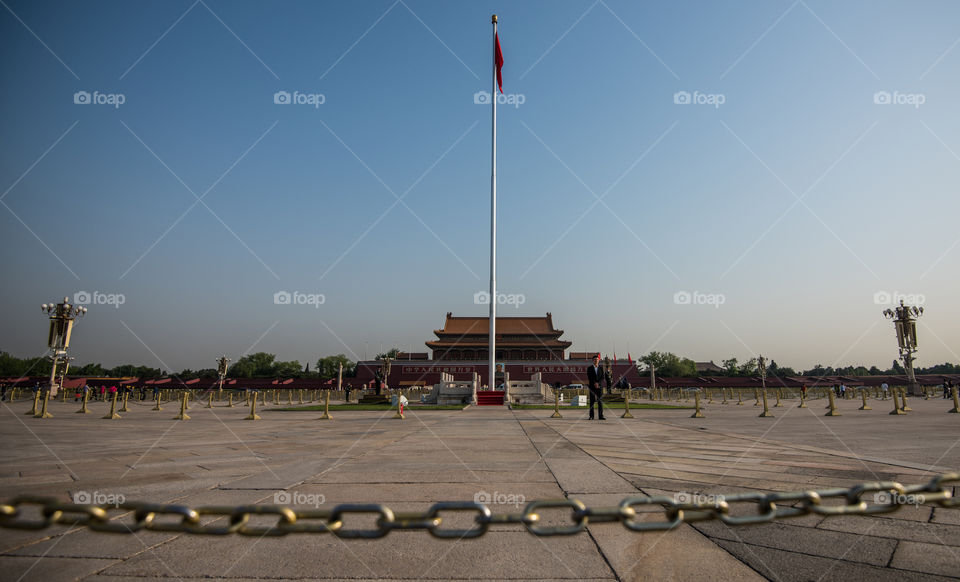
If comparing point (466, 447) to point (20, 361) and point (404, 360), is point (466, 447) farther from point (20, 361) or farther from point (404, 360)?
point (20, 361)

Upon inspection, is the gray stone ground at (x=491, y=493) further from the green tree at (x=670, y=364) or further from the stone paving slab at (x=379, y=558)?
the green tree at (x=670, y=364)

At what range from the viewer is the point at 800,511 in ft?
4.66

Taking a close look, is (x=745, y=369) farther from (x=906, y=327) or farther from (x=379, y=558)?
(x=379, y=558)

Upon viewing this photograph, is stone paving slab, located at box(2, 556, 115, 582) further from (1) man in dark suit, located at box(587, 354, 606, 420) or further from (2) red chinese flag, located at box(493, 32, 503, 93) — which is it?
(2) red chinese flag, located at box(493, 32, 503, 93)

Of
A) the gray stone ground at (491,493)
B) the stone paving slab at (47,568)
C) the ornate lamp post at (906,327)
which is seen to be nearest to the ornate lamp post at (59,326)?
the gray stone ground at (491,493)

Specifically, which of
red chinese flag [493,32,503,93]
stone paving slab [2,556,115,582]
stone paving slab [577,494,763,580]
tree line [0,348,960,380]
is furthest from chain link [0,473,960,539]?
tree line [0,348,960,380]

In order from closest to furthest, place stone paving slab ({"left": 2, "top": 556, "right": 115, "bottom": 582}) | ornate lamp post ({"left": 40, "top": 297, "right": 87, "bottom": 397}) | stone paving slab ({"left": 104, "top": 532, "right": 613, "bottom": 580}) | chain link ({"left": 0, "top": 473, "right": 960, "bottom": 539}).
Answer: chain link ({"left": 0, "top": 473, "right": 960, "bottom": 539}), stone paving slab ({"left": 2, "top": 556, "right": 115, "bottom": 582}), stone paving slab ({"left": 104, "top": 532, "right": 613, "bottom": 580}), ornate lamp post ({"left": 40, "top": 297, "right": 87, "bottom": 397})

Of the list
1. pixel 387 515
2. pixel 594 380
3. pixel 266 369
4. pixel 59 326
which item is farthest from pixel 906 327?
pixel 266 369

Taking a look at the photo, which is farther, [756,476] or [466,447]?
[466,447]

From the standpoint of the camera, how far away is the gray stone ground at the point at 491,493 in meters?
2.22

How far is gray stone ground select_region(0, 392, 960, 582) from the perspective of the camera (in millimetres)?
2223

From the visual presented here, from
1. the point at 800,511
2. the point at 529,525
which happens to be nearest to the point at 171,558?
the point at 529,525

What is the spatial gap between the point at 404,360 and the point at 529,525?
51.6 meters

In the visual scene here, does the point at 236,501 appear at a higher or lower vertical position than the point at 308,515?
lower
